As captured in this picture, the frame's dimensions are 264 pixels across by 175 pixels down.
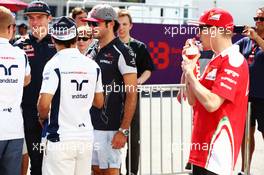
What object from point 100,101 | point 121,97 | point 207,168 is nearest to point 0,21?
point 100,101

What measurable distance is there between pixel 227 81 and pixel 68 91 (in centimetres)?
115

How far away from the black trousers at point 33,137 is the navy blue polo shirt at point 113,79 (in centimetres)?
59

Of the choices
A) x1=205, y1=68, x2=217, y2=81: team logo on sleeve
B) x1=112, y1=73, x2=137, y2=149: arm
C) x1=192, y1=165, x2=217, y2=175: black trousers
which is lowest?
x1=192, y1=165, x2=217, y2=175: black trousers

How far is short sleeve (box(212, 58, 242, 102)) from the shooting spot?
9.97 feet

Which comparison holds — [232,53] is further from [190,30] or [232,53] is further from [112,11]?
[190,30]

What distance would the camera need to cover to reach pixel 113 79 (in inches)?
159

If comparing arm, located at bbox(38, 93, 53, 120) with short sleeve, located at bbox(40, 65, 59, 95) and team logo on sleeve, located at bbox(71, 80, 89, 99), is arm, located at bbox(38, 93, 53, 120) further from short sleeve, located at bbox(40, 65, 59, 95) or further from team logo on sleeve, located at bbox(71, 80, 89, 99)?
team logo on sleeve, located at bbox(71, 80, 89, 99)

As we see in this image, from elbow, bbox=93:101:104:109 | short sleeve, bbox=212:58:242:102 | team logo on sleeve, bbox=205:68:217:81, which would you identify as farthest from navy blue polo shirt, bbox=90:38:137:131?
short sleeve, bbox=212:58:242:102

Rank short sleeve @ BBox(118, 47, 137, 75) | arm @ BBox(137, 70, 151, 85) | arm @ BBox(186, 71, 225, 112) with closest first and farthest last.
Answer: arm @ BBox(186, 71, 225, 112) → short sleeve @ BBox(118, 47, 137, 75) → arm @ BBox(137, 70, 151, 85)

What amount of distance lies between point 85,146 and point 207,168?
0.93m

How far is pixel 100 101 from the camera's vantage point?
3.76 m

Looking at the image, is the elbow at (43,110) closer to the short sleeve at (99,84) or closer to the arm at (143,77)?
the short sleeve at (99,84)

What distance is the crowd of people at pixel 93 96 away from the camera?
3150 millimetres

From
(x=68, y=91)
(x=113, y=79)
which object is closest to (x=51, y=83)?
(x=68, y=91)
